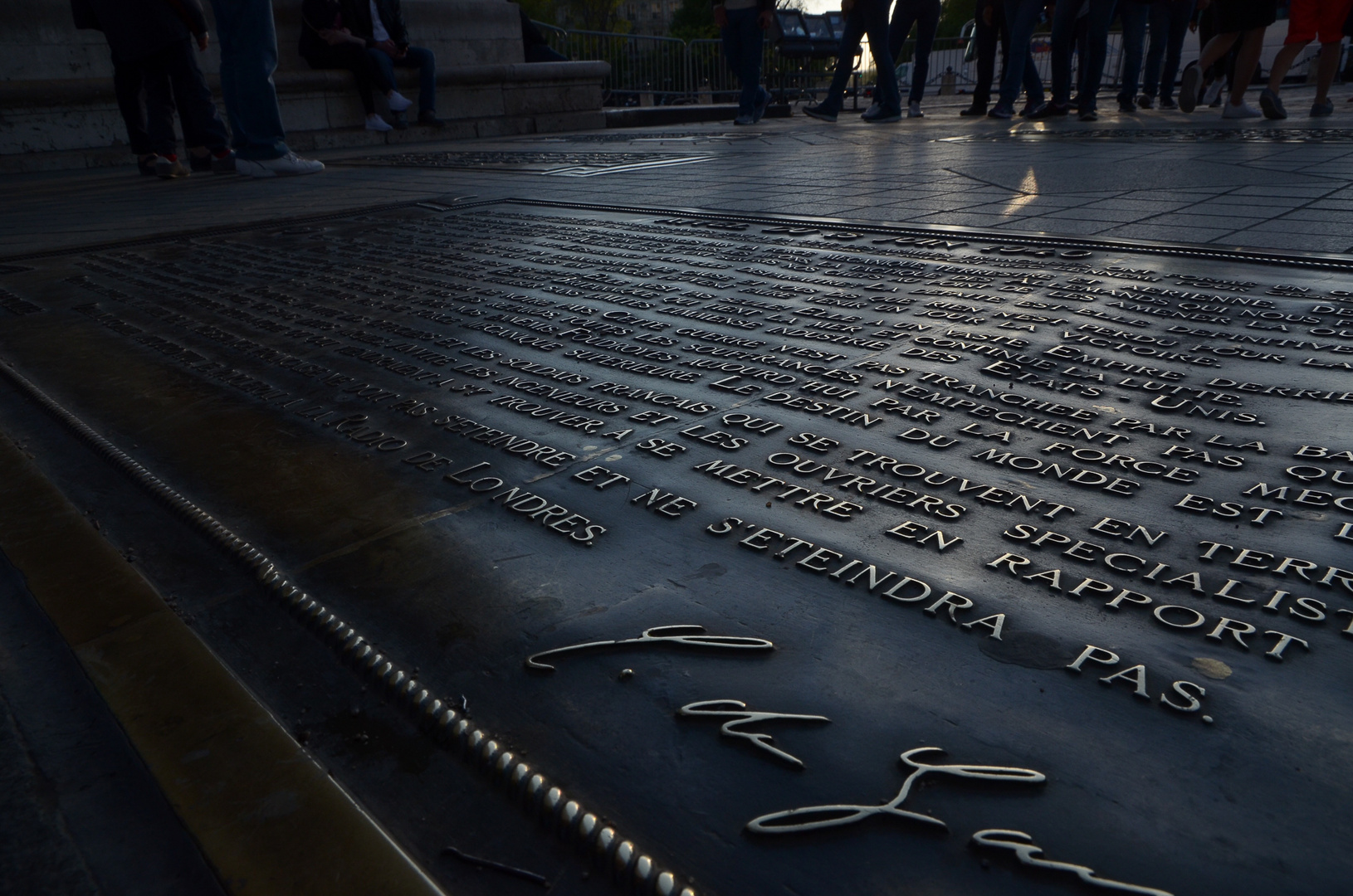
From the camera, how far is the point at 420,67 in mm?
13445

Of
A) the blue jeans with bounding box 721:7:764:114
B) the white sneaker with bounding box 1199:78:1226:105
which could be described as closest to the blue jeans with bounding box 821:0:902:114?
the blue jeans with bounding box 721:7:764:114

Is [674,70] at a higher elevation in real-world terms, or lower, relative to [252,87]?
higher

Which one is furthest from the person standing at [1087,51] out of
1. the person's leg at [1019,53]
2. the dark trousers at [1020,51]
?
the person's leg at [1019,53]

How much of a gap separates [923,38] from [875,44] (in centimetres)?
87

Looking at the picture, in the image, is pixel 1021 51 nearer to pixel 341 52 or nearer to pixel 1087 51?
pixel 1087 51

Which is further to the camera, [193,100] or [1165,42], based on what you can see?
[1165,42]

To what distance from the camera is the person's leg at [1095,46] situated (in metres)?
9.59

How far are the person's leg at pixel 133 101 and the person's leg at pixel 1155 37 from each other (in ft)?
34.2

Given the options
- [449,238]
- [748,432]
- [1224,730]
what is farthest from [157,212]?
[1224,730]

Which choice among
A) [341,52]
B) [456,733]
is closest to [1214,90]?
[341,52]
